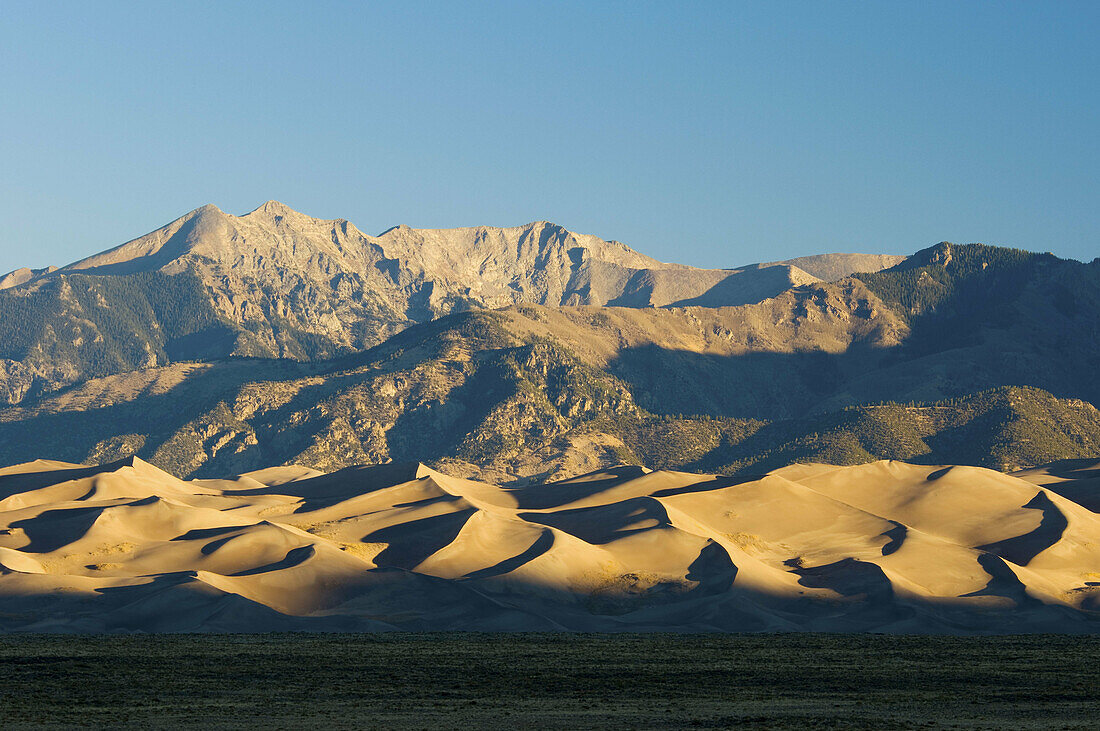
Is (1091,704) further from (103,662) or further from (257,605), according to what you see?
(257,605)

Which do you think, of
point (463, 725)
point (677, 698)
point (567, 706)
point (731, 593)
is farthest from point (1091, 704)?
point (731, 593)

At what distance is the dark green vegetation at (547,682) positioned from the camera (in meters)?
72.8

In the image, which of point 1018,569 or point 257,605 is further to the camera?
point 1018,569

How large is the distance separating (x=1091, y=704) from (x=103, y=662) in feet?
216

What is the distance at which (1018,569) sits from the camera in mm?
194750

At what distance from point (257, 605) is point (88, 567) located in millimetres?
40480

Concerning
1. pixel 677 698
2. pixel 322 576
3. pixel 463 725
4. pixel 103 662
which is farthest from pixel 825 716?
pixel 322 576

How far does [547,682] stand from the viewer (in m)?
93.8

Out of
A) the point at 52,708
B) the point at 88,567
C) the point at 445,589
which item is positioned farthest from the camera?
the point at 88,567

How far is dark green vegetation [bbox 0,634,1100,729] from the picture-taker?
2864 inches

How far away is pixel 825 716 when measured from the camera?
7338 cm

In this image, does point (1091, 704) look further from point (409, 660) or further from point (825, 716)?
point (409, 660)

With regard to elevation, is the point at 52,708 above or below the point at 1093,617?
above

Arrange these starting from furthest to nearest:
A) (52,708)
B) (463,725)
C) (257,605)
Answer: (257,605) → (52,708) → (463,725)
